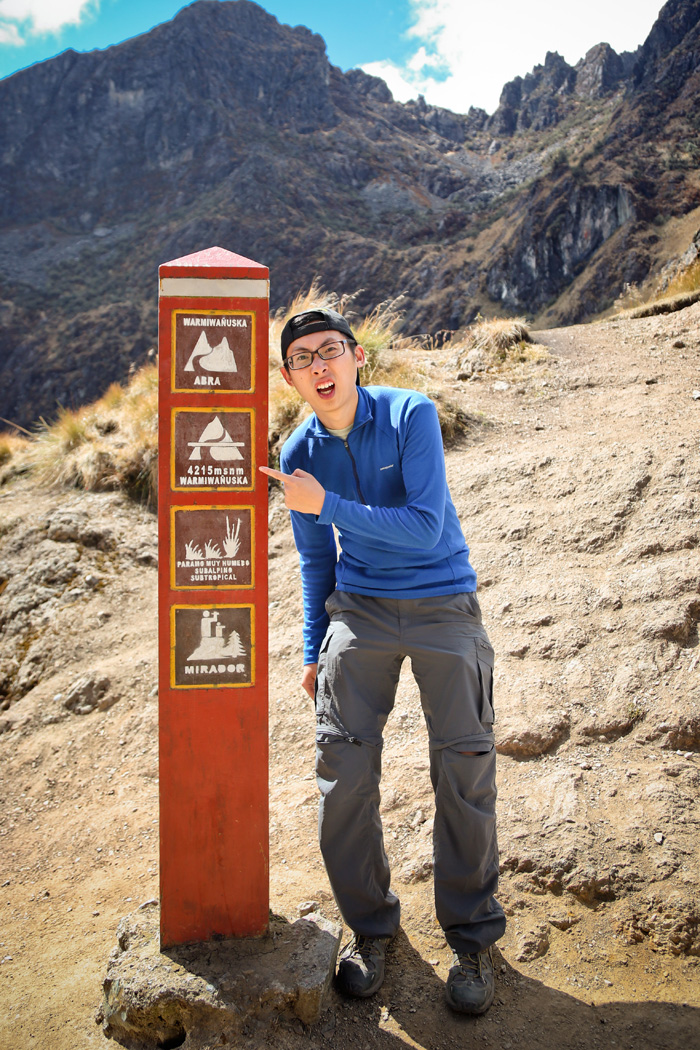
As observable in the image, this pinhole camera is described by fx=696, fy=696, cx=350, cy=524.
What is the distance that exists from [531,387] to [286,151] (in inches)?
2683

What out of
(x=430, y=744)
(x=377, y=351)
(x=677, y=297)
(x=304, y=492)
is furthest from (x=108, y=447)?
(x=677, y=297)

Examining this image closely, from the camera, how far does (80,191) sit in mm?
67500

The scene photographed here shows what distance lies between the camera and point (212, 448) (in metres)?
2.19

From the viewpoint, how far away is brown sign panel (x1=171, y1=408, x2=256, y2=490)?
2.18 meters

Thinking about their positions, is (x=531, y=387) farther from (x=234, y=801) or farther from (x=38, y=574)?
(x=234, y=801)

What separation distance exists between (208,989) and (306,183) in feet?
222

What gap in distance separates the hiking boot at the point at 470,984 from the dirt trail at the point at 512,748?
0.19 feet

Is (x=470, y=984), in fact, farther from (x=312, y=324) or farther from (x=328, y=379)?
(x=312, y=324)

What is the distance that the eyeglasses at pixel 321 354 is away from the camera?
86.0 inches

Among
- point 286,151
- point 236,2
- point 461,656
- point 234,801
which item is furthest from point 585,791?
point 236,2

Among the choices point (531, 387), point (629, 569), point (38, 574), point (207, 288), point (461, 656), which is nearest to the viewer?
point (461, 656)

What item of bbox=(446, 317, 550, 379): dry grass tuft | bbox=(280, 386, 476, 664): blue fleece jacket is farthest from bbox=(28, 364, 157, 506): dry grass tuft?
bbox=(280, 386, 476, 664): blue fleece jacket

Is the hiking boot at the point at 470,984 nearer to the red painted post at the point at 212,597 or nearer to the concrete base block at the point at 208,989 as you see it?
the concrete base block at the point at 208,989

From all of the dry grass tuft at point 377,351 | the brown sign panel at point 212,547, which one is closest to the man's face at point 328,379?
the brown sign panel at point 212,547
